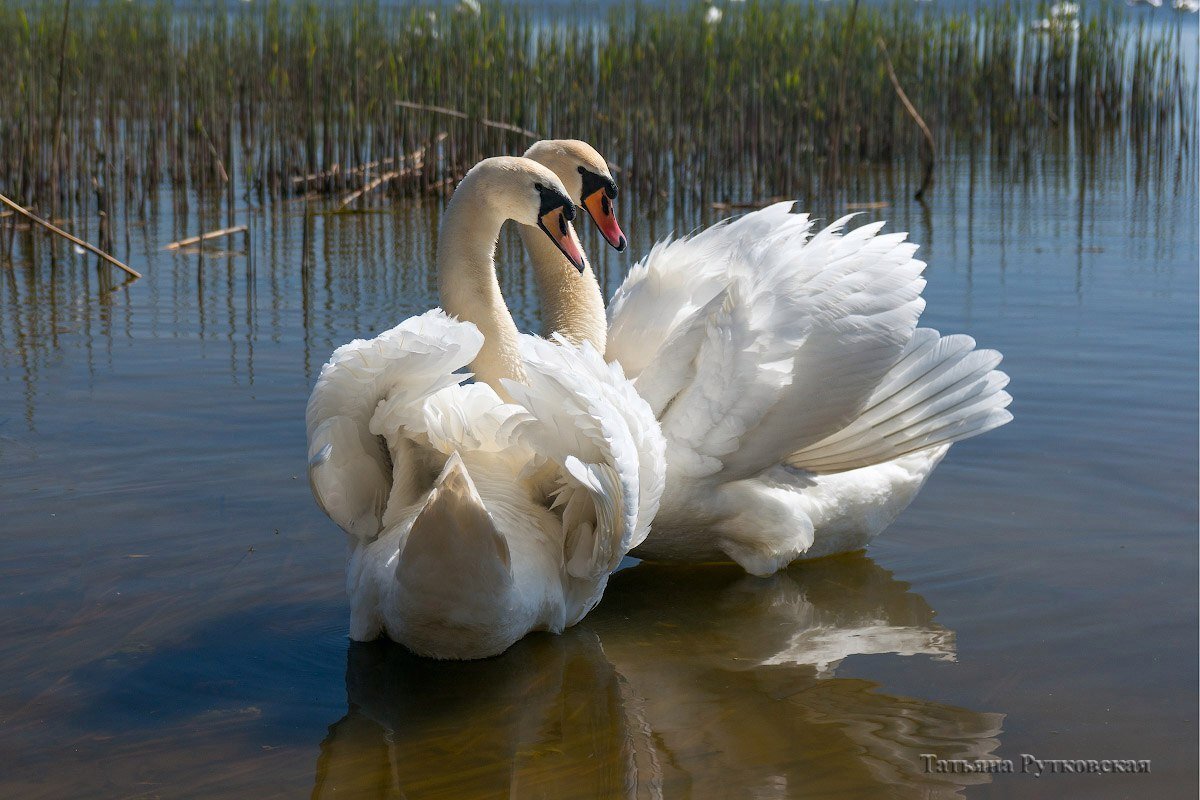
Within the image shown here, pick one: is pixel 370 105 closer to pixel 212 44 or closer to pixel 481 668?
pixel 212 44

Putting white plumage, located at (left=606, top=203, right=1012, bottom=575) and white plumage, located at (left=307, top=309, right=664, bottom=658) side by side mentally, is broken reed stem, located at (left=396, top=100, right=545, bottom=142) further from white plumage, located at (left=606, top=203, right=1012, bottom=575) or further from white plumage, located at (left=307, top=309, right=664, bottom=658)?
white plumage, located at (left=307, top=309, right=664, bottom=658)

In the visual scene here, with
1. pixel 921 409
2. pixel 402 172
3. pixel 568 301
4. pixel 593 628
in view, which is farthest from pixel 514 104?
pixel 593 628

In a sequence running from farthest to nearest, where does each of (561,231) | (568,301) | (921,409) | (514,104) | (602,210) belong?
1. (514,104)
2. (602,210)
3. (568,301)
4. (921,409)
5. (561,231)

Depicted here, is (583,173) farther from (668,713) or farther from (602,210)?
(668,713)

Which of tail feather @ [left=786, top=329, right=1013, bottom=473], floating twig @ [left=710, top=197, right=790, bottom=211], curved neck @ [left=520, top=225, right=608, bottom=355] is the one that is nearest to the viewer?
tail feather @ [left=786, top=329, right=1013, bottom=473]

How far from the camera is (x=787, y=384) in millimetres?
4090

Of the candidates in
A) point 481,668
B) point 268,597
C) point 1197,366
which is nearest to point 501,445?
point 481,668

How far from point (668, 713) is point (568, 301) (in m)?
1.96

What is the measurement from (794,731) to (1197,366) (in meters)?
3.78

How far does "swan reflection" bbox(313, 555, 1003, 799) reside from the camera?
3.08 metres

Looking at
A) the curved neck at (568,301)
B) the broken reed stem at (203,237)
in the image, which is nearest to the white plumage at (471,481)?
the curved neck at (568,301)

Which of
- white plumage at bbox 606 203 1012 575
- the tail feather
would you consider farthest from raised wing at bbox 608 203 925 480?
the tail feather

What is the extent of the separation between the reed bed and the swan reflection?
626 centimetres

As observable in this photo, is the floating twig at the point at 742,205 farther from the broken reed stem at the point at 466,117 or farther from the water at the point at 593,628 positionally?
the water at the point at 593,628
